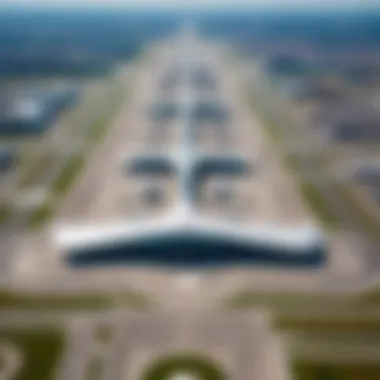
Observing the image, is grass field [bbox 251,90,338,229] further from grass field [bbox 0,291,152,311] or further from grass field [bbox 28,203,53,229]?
grass field [bbox 28,203,53,229]

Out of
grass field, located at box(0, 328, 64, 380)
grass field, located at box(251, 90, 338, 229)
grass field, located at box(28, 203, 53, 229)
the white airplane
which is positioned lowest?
grass field, located at box(0, 328, 64, 380)

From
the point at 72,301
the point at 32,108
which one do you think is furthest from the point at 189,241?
the point at 32,108

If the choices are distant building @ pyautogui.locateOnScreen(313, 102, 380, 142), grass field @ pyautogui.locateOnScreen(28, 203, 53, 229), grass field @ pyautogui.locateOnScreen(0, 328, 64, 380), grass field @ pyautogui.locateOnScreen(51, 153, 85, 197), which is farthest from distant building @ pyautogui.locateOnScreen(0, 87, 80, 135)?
grass field @ pyautogui.locateOnScreen(0, 328, 64, 380)

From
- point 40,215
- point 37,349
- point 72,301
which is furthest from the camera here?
point 40,215

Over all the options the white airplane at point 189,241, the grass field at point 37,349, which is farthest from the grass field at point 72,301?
the white airplane at point 189,241

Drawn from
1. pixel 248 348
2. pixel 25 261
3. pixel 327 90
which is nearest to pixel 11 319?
pixel 25 261

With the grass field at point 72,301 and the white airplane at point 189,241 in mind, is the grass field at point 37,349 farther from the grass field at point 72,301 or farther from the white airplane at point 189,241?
the white airplane at point 189,241

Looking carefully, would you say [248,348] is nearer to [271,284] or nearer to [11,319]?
[271,284]

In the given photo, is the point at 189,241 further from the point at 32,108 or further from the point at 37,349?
the point at 32,108

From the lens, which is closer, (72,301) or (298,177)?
(72,301)
